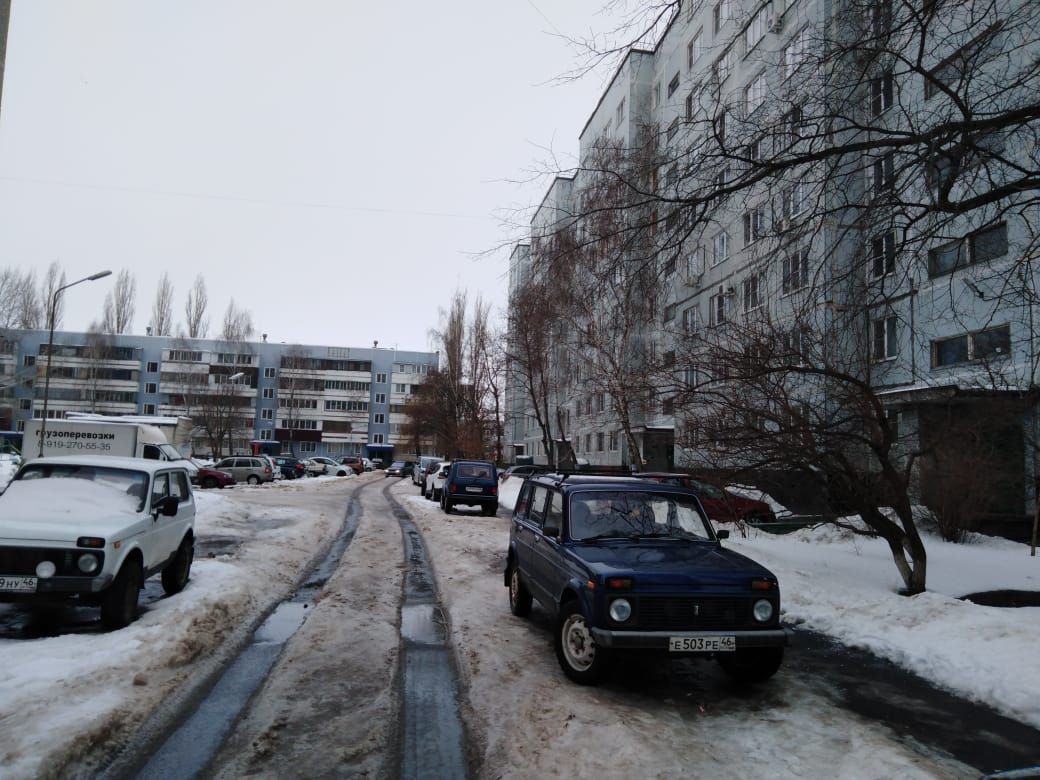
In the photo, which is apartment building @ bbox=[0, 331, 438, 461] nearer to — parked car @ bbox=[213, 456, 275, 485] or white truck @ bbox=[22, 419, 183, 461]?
parked car @ bbox=[213, 456, 275, 485]

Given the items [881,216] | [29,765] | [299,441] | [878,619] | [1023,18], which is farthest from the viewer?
[299,441]

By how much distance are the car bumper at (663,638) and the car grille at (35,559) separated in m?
4.76

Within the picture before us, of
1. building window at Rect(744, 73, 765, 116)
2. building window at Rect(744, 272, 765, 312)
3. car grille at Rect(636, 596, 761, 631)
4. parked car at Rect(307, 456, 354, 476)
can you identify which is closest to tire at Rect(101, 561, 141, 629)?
car grille at Rect(636, 596, 761, 631)

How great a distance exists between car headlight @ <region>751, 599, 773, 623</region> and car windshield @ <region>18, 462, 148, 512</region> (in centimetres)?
642

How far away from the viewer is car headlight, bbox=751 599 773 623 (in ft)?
17.6

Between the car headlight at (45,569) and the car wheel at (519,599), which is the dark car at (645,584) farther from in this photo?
the car headlight at (45,569)

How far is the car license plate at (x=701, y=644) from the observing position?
5.12 metres

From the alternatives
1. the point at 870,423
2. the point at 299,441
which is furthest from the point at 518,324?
the point at 299,441

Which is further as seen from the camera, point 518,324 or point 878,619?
point 518,324

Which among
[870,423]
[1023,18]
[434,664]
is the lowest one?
[434,664]

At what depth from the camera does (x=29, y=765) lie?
365cm

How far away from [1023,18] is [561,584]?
6293 millimetres

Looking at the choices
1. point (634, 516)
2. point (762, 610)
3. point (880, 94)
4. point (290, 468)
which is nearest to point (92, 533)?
point (634, 516)

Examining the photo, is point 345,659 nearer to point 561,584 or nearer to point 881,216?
point 561,584
